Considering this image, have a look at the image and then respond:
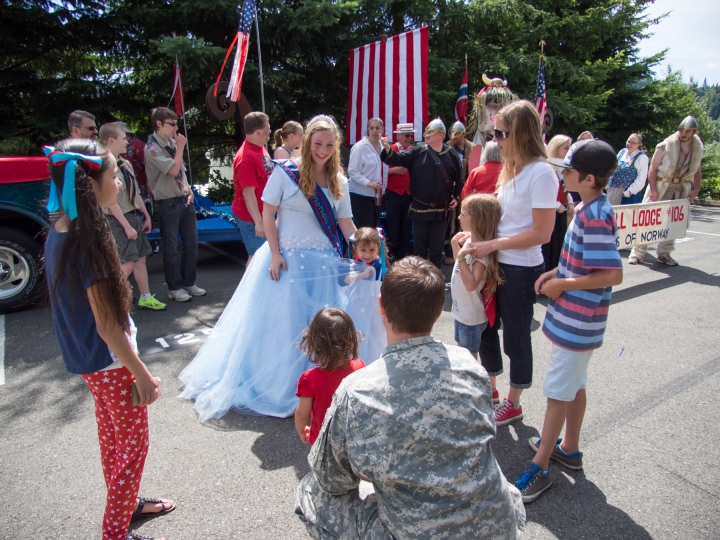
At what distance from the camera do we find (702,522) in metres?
2.29

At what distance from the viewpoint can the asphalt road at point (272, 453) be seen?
228 cm

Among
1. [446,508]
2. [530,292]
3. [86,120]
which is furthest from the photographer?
[86,120]

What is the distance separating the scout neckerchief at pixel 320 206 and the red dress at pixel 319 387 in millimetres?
1282

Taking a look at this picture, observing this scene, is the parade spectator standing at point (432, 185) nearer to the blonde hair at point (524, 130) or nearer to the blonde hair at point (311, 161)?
the blonde hair at point (311, 161)

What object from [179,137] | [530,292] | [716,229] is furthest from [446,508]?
[716,229]

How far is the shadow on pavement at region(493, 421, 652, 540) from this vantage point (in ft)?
7.30

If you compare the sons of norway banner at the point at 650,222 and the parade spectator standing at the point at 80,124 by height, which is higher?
the parade spectator standing at the point at 80,124

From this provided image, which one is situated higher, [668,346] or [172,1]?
[172,1]

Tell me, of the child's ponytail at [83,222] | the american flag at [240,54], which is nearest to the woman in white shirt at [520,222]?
the child's ponytail at [83,222]

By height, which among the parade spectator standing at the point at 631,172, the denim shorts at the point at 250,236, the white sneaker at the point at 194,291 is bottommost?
the white sneaker at the point at 194,291

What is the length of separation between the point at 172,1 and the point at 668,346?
8.47 meters

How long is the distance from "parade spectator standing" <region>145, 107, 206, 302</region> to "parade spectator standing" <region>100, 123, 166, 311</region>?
26 centimetres

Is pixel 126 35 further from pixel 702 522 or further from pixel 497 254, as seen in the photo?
pixel 702 522

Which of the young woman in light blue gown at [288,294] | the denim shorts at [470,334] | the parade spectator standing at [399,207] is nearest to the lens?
the denim shorts at [470,334]
